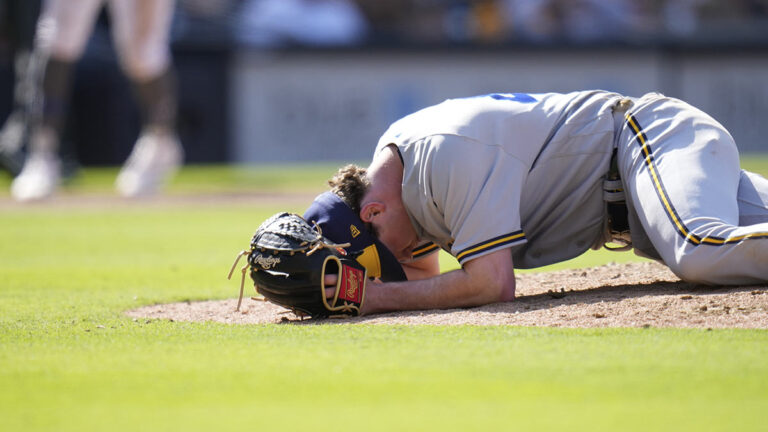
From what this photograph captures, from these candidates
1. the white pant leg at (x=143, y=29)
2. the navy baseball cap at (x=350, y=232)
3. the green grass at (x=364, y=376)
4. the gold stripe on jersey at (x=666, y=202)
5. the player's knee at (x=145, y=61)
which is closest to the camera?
the green grass at (x=364, y=376)

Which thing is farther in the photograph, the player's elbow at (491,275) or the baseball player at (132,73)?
the baseball player at (132,73)

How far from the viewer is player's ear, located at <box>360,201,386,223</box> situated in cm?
387

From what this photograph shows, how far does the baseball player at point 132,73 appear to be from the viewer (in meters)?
9.91

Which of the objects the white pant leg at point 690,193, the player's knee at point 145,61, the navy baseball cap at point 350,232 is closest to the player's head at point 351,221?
the navy baseball cap at point 350,232

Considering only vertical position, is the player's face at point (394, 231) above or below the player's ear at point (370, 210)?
below

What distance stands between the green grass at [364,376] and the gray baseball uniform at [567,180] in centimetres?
59

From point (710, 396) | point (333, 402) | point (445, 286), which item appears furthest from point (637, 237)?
point (333, 402)

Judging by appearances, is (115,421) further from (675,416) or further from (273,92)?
(273,92)

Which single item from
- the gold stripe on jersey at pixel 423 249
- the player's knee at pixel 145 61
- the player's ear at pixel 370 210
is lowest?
the gold stripe on jersey at pixel 423 249

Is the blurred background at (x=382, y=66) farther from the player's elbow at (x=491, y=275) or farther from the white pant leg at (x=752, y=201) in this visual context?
the player's elbow at (x=491, y=275)

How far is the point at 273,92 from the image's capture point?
22031 mm

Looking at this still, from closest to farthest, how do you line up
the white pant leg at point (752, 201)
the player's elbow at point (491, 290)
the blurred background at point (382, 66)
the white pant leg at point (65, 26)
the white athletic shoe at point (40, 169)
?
the player's elbow at point (491, 290) < the white pant leg at point (752, 201) < the white pant leg at point (65, 26) < the white athletic shoe at point (40, 169) < the blurred background at point (382, 66)

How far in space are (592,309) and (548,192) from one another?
644 millimetres

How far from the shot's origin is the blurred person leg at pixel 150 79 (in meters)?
10.5
